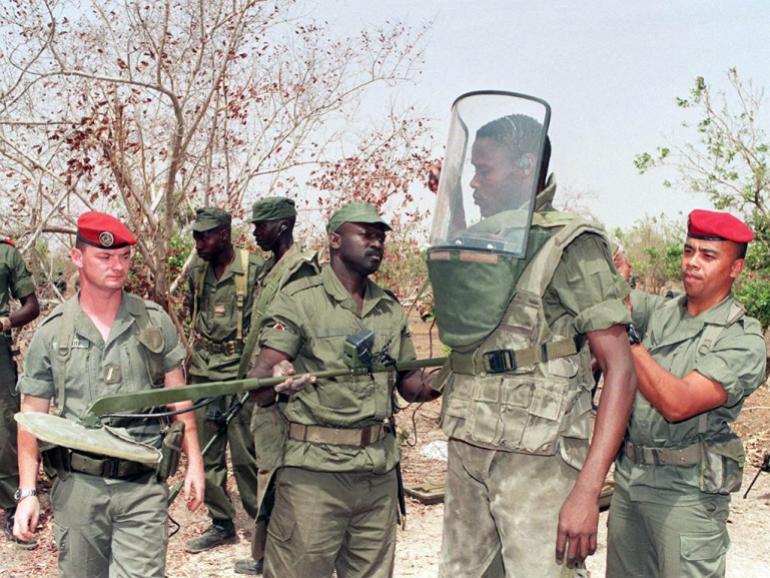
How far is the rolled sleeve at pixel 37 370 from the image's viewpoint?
3.21 m

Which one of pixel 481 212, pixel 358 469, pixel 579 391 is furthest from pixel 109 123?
pixel 579 391

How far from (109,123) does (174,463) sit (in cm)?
341

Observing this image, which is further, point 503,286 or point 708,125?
point 708,125

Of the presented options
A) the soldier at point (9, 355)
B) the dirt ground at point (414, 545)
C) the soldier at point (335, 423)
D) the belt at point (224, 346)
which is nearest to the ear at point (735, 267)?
the soldier at point (335, 423)

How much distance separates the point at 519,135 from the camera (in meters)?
2.61

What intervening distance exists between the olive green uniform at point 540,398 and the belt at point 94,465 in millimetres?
1375

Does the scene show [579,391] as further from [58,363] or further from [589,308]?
[58,363]

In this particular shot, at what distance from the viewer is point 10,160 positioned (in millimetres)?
6234

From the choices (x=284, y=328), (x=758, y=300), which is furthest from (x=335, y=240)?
(x=758, y=300)

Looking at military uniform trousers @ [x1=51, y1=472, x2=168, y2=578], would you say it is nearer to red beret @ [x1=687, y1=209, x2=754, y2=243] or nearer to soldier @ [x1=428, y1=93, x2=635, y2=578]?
Answer: soldier @ [x1=428, y1=93, x2=635, y2=578]

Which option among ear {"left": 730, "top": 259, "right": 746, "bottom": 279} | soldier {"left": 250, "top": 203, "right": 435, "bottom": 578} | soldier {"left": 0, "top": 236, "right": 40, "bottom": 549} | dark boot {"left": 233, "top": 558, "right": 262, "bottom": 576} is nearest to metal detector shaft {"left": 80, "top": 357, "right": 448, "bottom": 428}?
soldier {"left": 250, "top": 203, "right": 435, "bottom": 578}

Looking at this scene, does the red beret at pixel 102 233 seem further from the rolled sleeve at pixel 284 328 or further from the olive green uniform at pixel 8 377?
the olive green uniform at pixel 8 377

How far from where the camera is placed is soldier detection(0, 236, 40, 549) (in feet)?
17.6

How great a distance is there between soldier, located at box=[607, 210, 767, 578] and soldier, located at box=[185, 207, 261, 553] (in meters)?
2.70
